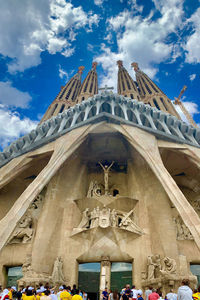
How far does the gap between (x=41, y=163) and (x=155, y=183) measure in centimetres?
667

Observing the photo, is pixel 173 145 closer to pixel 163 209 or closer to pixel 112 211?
pixel 163 209

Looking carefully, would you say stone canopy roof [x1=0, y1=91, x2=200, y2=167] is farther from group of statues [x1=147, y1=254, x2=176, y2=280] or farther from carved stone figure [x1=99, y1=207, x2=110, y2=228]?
group of statues [x1=147, y1=254, x2=176, y2=280]

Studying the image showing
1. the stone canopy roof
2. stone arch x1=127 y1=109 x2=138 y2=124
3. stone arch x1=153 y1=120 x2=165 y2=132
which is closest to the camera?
the stone canopy roof

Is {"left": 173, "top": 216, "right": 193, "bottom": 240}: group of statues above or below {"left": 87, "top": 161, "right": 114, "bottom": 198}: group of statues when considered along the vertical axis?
below

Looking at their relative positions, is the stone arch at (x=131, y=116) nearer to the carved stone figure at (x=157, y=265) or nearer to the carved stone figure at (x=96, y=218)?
the carved stone figure at (x=96, y=218)

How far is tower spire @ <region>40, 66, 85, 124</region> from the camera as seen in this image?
91.8 ft

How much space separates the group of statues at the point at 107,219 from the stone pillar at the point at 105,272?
151cm

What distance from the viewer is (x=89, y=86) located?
3172 cm

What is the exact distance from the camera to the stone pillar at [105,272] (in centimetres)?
959

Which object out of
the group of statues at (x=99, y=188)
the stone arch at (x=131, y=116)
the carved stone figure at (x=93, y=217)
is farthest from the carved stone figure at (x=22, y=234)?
the stone arch at (x=131, y=116)

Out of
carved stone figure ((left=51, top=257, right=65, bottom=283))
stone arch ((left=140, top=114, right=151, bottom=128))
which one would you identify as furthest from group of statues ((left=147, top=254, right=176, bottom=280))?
stone arch ((left=140, top=114, right=151, bottom=128))

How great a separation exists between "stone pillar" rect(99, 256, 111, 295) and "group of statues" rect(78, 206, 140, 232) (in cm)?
151

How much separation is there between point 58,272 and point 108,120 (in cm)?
820

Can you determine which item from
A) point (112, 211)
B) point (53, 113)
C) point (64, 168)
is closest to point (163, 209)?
point (112, 211)
